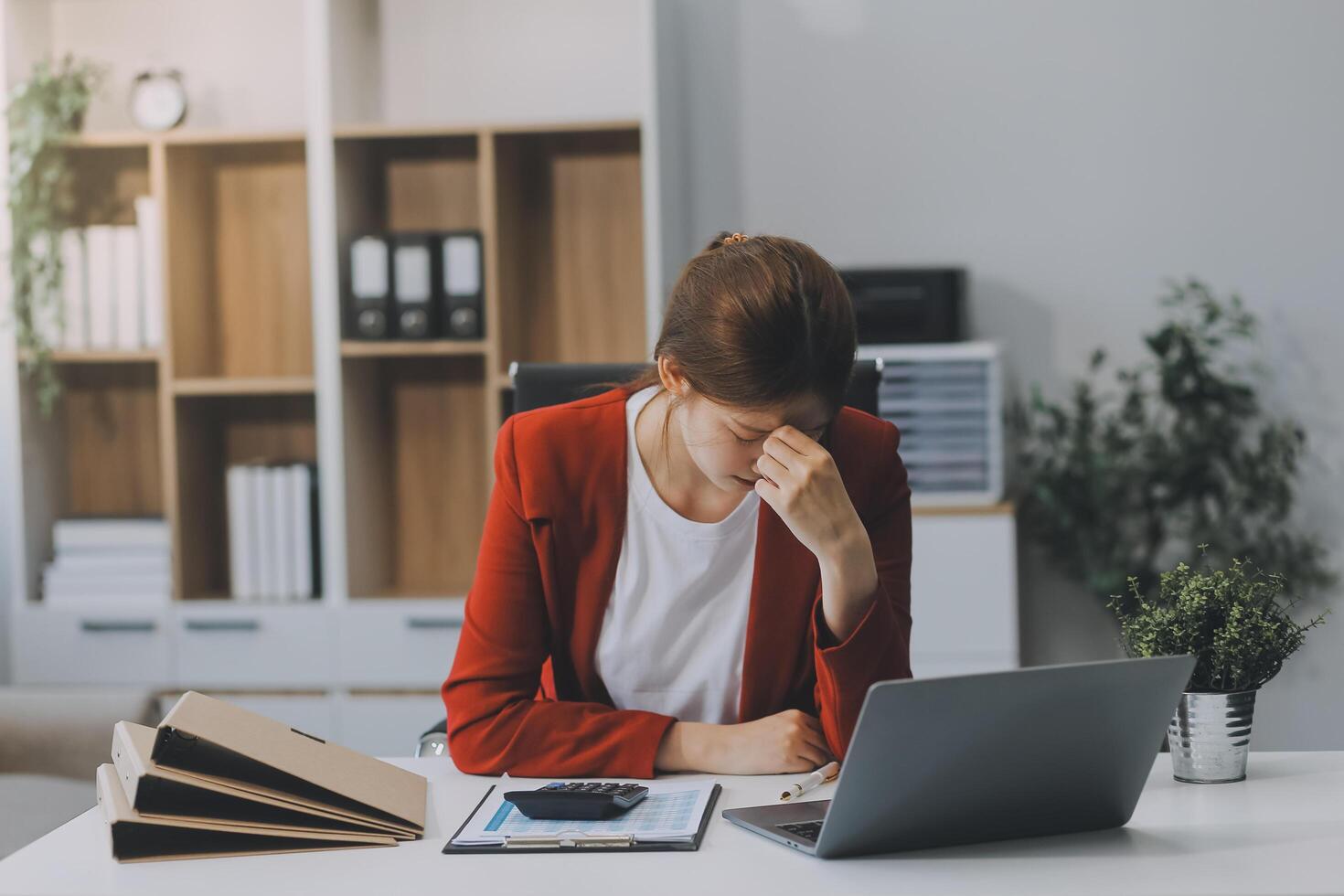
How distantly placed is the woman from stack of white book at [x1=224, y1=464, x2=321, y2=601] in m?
1.57

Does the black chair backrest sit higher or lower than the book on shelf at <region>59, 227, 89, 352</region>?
lower

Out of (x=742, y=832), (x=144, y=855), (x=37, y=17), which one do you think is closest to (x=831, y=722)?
(x=742, y=832)

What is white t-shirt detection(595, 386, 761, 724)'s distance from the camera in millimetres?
1563

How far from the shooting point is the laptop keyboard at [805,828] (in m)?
1.09

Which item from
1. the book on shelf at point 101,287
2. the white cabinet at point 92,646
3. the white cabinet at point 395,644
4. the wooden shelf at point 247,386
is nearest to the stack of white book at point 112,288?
the book on shelf at point 101,287

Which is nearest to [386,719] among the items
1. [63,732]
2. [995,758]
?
[63,732]

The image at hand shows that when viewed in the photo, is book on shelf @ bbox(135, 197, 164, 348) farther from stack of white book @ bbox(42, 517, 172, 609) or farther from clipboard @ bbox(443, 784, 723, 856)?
clipboard @ bbox(443, 784, 723, 856)

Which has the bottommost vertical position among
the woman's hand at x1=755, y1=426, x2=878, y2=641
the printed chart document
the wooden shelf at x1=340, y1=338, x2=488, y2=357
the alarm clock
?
the printed chart document

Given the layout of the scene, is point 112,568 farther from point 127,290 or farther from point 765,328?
point 765,328

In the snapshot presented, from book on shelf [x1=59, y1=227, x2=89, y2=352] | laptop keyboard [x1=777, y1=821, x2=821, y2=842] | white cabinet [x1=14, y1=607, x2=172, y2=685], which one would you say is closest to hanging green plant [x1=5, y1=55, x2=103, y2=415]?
book on shelf [x1=59, y1=227, x2=89, y2=352]

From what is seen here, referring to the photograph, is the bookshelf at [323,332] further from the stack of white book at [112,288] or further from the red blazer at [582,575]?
the red blazer at [582,575]

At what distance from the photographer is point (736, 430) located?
1398mm

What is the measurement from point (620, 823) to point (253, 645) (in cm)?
207

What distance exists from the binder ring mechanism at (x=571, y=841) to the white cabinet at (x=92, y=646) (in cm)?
218
